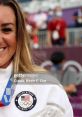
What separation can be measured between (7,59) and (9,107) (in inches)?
7.8

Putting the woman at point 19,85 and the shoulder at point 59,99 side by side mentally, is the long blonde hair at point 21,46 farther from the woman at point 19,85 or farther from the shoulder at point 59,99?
the shoulder at point 59,99

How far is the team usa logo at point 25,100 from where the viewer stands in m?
1.73

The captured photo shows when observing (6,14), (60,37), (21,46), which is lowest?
(60,37)

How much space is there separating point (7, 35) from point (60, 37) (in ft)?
16.6

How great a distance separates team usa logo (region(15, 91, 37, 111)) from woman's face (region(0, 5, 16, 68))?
148 mm

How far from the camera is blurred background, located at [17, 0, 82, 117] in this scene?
5205 mm

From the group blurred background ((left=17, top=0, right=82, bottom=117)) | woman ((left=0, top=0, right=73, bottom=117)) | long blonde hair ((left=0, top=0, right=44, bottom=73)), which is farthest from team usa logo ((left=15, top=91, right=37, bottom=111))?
blurred background ((left=17, top=0, right=82, bottom=117))

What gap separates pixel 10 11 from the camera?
181cm

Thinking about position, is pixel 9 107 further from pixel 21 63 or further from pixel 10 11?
pixel 10 11

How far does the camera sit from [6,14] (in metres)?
1.76

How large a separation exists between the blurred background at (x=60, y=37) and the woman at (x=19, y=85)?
3.19 m

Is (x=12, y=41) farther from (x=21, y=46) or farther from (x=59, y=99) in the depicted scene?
(x=59, y=99)

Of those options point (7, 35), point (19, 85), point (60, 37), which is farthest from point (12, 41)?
point (60, 37)

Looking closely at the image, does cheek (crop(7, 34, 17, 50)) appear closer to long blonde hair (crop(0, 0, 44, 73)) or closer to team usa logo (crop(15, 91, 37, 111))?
long blonde hair (crop(0, 0, 44, 73))
